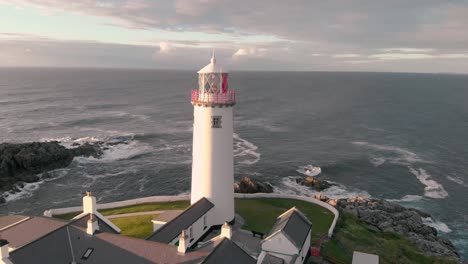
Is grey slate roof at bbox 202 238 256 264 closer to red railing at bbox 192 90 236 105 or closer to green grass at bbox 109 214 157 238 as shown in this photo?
red railing at bbox 192 90 236 105

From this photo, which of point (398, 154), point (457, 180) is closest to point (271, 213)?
point (457, 180)

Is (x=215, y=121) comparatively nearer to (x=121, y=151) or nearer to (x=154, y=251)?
(x=154, y=251)

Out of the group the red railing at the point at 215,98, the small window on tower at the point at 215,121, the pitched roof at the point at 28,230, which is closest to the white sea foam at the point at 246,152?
the small window on tower at the point at 215,121

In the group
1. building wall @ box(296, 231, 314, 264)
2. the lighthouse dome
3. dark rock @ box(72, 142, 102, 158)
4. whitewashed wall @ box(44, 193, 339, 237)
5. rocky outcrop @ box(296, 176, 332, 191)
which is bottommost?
rocky outcrop @ box(296, 176, 332, 191)

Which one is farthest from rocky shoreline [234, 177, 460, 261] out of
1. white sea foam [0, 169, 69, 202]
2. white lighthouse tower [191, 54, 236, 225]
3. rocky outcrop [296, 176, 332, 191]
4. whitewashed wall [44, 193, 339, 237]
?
white sea foam [0, 169, 69, 202]

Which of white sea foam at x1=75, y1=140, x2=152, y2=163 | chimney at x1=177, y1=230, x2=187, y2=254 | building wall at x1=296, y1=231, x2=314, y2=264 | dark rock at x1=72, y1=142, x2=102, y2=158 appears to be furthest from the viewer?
dark rock at x1=72, y1=142, x2=102, y2=158
